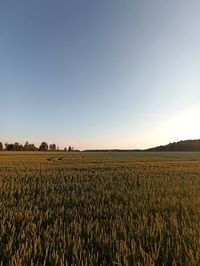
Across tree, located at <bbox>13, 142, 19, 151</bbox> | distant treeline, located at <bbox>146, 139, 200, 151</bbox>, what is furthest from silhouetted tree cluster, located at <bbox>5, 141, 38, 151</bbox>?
distant treeline, located at <bbox>146, 139, 200, 151</bbox>

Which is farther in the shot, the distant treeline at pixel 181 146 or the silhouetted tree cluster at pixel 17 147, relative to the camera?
the distant treeline at pixel 181 146

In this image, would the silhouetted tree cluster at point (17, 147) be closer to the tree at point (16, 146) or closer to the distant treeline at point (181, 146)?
the tree at point (16, 146)

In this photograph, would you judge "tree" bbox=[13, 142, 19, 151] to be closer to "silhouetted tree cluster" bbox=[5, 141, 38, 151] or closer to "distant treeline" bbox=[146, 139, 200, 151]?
"silhouetted tree cluster" bbox=[5, 141, 38, 151]

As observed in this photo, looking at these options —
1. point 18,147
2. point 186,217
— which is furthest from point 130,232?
point 18,147

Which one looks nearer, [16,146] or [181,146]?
[16,146]

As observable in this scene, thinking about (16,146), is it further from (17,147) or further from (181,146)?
(181,146)

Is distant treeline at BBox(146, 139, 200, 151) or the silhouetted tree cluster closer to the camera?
the silhouetted tree cluster

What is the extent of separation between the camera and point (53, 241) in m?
3.75

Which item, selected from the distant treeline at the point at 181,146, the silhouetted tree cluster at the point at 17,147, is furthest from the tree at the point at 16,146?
the distant treeline at the point at 181,146

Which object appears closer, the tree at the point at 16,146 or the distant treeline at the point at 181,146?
the tree at the point at 16,146

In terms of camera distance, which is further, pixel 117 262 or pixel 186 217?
pixel 186 217

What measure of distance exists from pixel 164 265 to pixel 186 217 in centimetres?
255

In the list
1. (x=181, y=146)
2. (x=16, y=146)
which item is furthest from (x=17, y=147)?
(x=181, y=146)

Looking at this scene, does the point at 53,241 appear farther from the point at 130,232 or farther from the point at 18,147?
the point at 18,147
